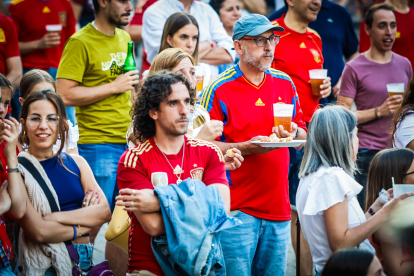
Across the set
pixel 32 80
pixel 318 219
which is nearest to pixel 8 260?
pixel 32 80

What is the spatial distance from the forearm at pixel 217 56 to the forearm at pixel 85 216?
2.67 metres

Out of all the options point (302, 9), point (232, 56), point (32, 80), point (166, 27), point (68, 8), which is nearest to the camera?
point (32, 80)

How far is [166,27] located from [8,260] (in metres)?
2.56

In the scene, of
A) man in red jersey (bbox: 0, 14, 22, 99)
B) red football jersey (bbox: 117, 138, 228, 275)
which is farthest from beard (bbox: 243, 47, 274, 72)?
man in red jersey (bbox: 0, 14, 22, 99)

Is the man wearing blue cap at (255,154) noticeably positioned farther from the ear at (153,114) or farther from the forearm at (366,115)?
the forearm at (366,115)

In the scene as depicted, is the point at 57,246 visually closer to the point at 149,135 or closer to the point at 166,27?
the point at 149,135

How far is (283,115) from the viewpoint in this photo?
12.6 feet

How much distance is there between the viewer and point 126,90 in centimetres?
506

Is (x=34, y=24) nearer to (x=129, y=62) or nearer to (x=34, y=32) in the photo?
(x=34, y=32)

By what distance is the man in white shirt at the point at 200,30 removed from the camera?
5.80 metres

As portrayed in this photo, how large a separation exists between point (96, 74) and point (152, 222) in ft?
8.47

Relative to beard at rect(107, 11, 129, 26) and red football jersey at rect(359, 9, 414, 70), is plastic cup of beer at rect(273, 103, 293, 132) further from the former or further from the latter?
red football jersey at rect(359, 9, 414, 70)

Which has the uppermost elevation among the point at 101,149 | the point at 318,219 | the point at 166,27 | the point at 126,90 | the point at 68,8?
the point at 68,8

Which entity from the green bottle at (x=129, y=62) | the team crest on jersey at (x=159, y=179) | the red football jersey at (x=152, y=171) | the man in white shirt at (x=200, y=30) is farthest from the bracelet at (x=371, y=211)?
the man in white shirt at (x=200, y=30)
